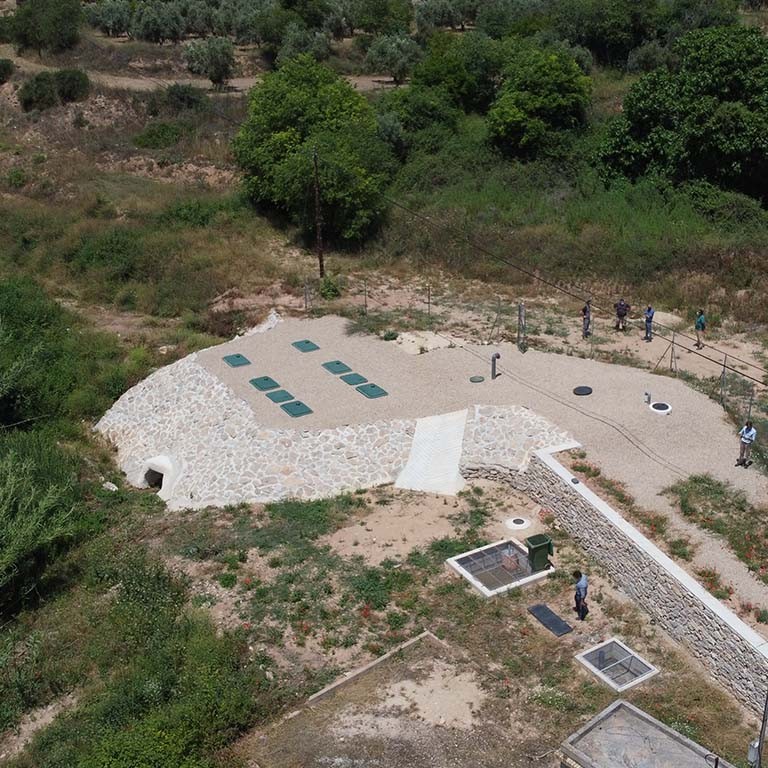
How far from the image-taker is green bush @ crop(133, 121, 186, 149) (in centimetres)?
5391

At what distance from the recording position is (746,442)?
24266mm

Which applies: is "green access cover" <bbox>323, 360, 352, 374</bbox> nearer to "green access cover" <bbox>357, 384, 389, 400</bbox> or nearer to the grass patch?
"green access cover" <bbox>357, 384, 389, 400</bbox>

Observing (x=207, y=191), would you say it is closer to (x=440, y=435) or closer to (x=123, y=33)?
(x=440, y=435)

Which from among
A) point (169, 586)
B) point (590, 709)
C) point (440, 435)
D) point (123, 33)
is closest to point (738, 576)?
point (590, 709)

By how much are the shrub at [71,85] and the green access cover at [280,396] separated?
36304 mm

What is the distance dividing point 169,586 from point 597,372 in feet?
46.1

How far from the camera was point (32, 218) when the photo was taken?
147 ft

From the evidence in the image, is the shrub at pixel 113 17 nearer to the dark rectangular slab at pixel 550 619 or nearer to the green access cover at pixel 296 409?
the green access cover at pixel 296 409

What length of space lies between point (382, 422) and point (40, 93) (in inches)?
1593

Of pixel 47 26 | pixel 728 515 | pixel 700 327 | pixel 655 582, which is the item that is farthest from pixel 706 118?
pixel 47 26

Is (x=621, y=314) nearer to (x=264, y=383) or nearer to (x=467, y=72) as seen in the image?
(x=264, y=383)

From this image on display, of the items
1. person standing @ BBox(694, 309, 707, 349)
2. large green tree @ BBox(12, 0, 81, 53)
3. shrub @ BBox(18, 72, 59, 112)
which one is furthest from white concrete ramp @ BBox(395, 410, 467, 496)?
large green tree @ BBox(12, 0, 81, 53)

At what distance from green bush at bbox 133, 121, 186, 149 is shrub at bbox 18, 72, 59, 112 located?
24.1ft

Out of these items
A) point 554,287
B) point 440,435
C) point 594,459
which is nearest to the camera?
point 594,459
